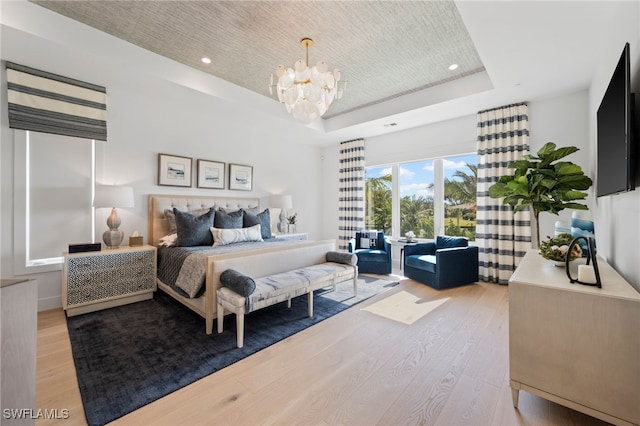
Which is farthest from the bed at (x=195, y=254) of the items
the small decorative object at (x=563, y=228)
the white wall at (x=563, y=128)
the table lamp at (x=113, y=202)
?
the white wall at (x=563, y=128)

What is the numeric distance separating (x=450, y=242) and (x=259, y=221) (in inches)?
119

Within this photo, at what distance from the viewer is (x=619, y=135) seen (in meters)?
1.45

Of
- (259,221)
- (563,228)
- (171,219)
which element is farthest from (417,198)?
(171,219)

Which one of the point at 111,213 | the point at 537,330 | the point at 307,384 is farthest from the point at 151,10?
the point at 537,330

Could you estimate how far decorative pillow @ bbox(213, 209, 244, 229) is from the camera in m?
3.79

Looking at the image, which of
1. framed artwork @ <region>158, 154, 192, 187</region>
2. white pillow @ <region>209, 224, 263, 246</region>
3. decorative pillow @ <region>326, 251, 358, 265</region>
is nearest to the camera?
decorative pillow @ <region>326, 251, 358, 265</region>

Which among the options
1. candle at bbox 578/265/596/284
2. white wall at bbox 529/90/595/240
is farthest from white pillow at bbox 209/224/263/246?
white wall at bbox 529/90/595/240

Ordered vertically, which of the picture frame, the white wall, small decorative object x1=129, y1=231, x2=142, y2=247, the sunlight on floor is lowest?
the sunlight on floor

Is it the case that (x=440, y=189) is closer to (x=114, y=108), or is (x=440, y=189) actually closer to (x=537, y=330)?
(x=537, y=330)

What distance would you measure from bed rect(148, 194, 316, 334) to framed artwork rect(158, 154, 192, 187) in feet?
0.74

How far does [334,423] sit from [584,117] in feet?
14.9

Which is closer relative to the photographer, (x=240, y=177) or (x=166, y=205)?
(x=166, y=205)

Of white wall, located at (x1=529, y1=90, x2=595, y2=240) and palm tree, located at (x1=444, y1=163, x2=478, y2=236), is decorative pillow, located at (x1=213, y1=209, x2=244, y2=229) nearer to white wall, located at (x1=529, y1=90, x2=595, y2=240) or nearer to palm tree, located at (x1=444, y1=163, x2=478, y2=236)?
palm tree, located at (x1=444, y1=163, x2=478, y2=236)

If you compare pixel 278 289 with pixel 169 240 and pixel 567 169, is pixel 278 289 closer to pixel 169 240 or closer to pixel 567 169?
pixel 169 240
